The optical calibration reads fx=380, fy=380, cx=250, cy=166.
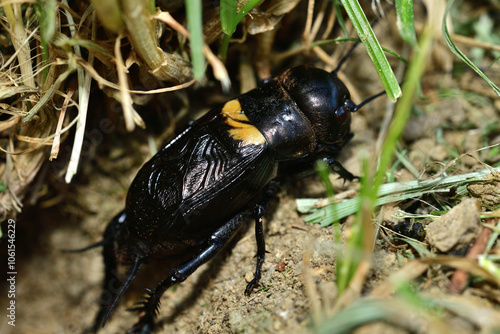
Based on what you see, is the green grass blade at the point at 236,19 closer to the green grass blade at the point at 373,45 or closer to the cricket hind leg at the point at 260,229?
the green grass blade at the point at 373,45

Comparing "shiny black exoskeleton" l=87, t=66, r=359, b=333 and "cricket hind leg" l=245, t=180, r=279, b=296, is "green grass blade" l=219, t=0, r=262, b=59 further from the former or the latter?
"cricket hind leg" l=245, t=180, r=279, b=296

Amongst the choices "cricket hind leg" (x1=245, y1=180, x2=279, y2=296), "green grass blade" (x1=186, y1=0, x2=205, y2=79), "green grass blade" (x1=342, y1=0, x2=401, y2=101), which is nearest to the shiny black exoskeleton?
"cricket hind leg" (x1=245, y1=180, x2=279, y2=296)

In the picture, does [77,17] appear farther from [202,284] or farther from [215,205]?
[202,284]

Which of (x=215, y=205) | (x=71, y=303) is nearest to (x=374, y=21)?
(x=215, y=205)

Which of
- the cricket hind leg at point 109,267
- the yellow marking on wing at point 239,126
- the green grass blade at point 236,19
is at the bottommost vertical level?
the cricket hind leg at point 109,267

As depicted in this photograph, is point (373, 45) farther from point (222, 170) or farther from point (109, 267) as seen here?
point (109, 267)

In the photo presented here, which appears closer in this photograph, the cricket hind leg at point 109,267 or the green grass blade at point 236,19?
the green grass blade at point 236,19

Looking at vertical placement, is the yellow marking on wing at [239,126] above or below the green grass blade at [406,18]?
below

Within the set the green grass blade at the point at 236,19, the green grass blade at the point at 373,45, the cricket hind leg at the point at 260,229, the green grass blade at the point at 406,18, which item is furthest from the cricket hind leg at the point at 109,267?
the green grass blade at the point at 406,18
